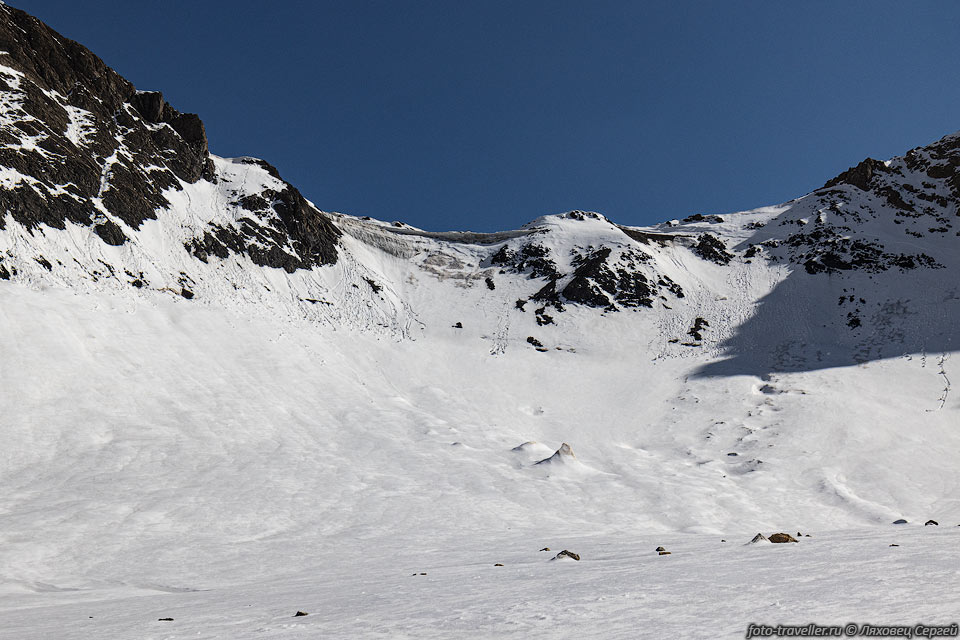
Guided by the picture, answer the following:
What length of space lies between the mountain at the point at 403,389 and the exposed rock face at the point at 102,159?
24 centimetres

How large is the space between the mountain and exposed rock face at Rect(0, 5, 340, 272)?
245mm

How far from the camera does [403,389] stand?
A: 33438 mm

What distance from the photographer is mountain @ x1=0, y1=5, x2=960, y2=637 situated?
38.3 feet

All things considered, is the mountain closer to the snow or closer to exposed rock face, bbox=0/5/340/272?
the snow

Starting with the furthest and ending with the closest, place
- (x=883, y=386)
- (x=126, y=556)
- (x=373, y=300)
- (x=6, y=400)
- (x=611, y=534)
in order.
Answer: (x=373, y=300) → (x=883, y=386) → (x=6, y=400) → (x=611, y=534) → (x=126, y=556)

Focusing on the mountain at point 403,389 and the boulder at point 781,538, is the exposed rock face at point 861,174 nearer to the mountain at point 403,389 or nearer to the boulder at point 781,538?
the mountain at point 403,389

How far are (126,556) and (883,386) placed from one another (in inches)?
1554

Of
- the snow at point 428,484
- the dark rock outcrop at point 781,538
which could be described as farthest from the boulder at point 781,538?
the snow at point 428,484

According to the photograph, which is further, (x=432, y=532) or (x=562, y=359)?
(x=562, y=359)

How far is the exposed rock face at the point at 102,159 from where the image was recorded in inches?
1403

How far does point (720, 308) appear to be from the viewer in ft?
169

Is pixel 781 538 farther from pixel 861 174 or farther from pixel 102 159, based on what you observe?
pixel 861 174

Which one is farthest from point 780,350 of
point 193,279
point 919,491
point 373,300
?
point 193,279

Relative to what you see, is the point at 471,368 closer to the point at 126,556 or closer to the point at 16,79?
the point at 126,556
